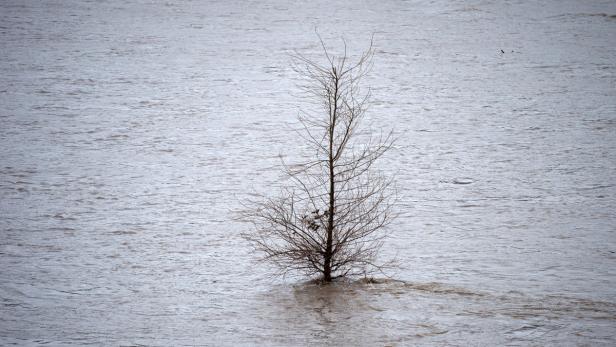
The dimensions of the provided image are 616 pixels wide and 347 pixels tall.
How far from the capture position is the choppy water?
8.66 m

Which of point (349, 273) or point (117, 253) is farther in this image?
point (117, 253)

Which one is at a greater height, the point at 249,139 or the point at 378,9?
the point at 378,9

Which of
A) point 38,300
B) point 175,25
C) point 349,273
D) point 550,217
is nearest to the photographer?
point 38,300

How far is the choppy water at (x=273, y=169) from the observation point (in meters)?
8.66

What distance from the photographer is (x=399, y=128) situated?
590 inches

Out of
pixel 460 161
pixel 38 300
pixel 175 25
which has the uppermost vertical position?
pixel 175 25

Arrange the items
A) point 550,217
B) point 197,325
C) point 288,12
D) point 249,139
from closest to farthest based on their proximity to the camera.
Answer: point 197,325, point 550,217, point 249,139, point 288,12

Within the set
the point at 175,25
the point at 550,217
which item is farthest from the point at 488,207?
the point at 175,25

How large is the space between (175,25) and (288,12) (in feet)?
9.99

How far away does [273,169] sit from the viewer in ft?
43.9

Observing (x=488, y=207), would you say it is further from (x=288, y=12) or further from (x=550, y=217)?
(x=288, y=12)

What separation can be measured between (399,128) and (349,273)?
225 inches

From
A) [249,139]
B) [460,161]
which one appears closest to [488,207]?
[460,161]

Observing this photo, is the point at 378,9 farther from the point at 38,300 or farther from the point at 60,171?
the point at 38,300
